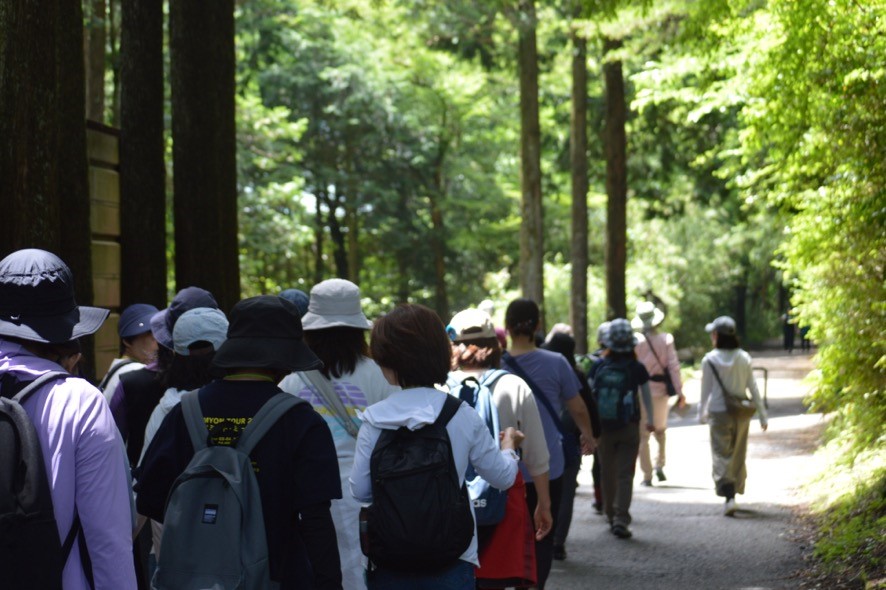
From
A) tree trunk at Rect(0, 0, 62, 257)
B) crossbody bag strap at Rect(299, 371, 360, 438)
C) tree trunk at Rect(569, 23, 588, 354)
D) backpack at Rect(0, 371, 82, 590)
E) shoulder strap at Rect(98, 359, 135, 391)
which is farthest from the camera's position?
tree trunk at Rect(569, 23, 588, 354)

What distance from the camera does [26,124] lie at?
6.96 m

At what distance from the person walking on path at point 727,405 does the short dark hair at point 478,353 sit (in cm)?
557

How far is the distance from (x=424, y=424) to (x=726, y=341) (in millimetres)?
8128

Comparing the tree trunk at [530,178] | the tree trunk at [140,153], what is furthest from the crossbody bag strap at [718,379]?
the tree trunk at [530,178]

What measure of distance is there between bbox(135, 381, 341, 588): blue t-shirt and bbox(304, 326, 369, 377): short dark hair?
1.35m

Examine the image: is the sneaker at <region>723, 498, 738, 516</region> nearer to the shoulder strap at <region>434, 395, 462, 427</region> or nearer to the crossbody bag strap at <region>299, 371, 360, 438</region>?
the crossbody bag strap at <region>299, 371, 360, 438</region>

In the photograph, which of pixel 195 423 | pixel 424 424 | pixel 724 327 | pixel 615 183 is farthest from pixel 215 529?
pixel 615 183

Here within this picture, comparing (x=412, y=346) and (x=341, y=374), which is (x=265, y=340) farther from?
(x=341, y=374)

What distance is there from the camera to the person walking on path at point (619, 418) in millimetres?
11250

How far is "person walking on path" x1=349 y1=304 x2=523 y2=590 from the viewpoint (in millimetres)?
4848

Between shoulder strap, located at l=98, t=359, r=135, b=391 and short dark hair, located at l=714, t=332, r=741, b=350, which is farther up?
shoulder strap, located at l=98, t=359, r=135, b=391

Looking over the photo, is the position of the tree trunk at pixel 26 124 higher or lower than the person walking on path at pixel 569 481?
higher

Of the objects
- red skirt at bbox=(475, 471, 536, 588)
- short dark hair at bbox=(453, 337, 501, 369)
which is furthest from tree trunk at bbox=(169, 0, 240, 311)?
red skirt at bbox=(475, 471, 536, 588)

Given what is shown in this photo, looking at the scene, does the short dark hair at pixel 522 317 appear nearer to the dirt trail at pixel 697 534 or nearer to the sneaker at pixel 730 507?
the dirt trail at pixel 697 534
